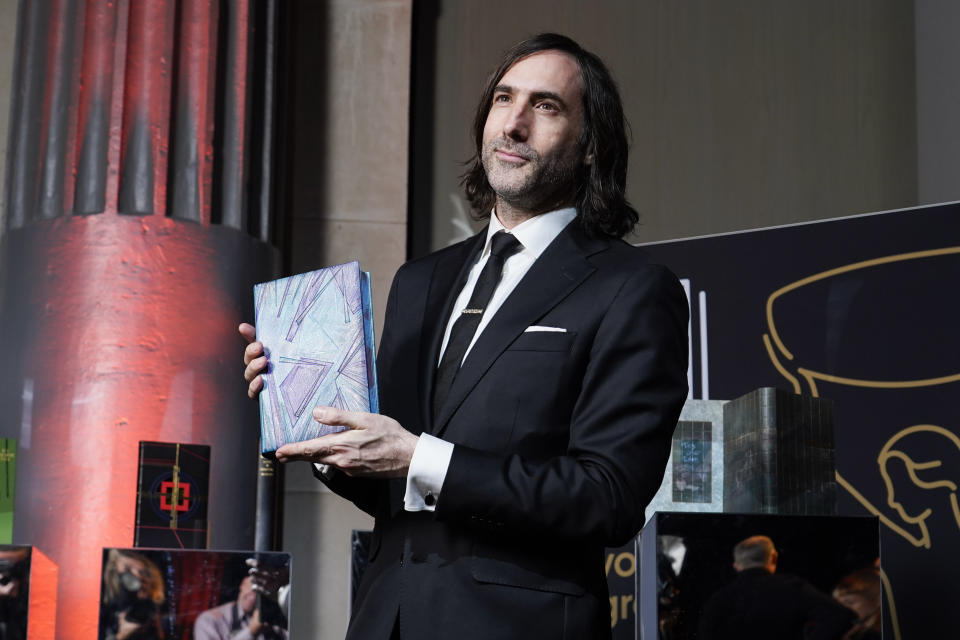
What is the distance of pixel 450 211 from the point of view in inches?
168

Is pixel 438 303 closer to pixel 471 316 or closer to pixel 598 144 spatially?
pixel 471 316

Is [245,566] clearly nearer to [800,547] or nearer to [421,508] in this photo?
[800,547]

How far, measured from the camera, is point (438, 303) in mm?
1671

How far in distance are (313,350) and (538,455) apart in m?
0.33

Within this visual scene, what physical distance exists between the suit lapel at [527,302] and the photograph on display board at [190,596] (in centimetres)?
140

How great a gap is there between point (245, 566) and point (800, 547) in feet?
4.18

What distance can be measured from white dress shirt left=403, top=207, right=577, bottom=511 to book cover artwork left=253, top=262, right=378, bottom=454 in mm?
119

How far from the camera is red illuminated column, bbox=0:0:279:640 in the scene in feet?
10.8

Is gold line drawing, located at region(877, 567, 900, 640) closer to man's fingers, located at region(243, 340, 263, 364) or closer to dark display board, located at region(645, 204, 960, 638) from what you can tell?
dark display board, located at region(645, 204, 960, 638)

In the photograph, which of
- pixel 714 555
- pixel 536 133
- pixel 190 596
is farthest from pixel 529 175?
pixel 190 596

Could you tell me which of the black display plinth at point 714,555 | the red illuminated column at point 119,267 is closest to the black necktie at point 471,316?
the black display plinth at point 714,555

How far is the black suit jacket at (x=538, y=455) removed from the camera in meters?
1.39

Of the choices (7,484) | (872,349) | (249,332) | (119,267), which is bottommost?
(7,484)

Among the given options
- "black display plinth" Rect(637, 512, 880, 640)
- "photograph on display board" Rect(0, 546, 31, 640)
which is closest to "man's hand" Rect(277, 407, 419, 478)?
"black display plinth" Rect(637, 512, 880, 640)
